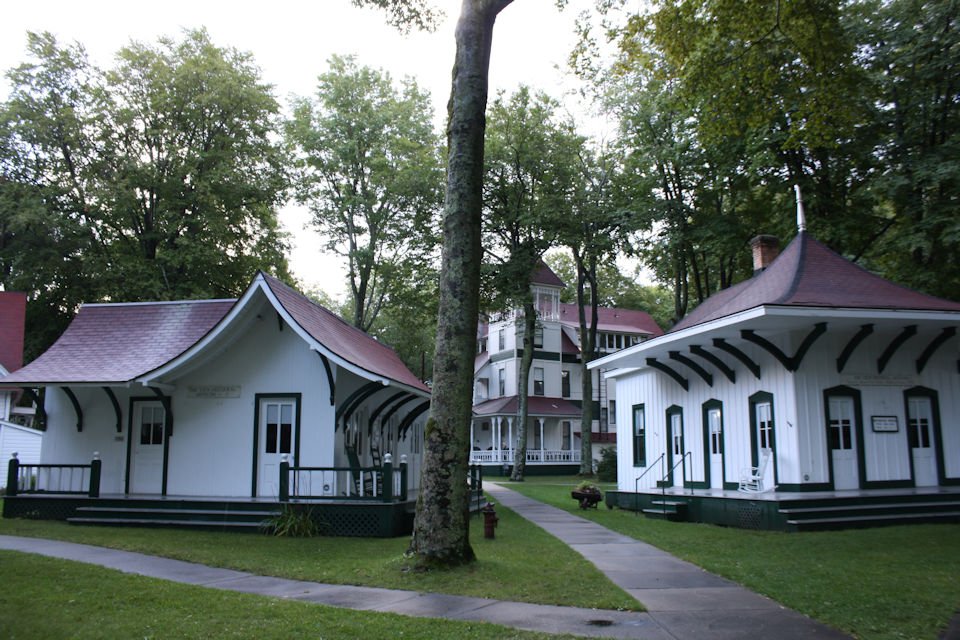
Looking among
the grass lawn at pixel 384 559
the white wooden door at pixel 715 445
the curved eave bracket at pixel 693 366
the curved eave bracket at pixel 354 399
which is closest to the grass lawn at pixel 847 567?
the grass lawn at pixel 384 559

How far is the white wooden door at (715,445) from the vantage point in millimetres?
18500

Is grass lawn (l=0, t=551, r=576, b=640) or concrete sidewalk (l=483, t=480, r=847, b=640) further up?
grass lawn (l=0, t=551, r=576, b=640)

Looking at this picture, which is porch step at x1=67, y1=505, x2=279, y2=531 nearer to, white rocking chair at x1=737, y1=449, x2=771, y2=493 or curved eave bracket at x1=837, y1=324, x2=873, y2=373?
white rocking chair at x1=737, y1=449, x2=771, y2=493

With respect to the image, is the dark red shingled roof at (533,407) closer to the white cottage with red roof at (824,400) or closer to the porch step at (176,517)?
the white cottage with red roof at (824,400)

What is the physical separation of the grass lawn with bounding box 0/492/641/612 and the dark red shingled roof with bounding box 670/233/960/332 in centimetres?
712

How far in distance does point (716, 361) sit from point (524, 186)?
62.1 ft

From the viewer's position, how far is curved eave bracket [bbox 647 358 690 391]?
20.2 m

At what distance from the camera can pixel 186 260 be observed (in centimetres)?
3019

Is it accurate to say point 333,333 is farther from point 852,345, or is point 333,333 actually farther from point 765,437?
point 852,345

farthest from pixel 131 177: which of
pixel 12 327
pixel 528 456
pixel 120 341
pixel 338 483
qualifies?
pixel 528 456

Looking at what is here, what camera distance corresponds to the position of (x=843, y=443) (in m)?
16.1

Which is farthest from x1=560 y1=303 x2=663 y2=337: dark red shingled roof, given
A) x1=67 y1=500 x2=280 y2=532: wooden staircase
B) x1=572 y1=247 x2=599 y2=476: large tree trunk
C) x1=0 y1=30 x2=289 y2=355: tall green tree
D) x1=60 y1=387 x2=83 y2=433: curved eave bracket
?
x1=67 y1=500 x2=280 y2=532: wooden staircase

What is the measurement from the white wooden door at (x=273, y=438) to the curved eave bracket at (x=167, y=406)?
234cm

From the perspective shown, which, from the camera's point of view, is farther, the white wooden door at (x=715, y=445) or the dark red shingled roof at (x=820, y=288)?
the white wooden door at (x=715, y=445)
